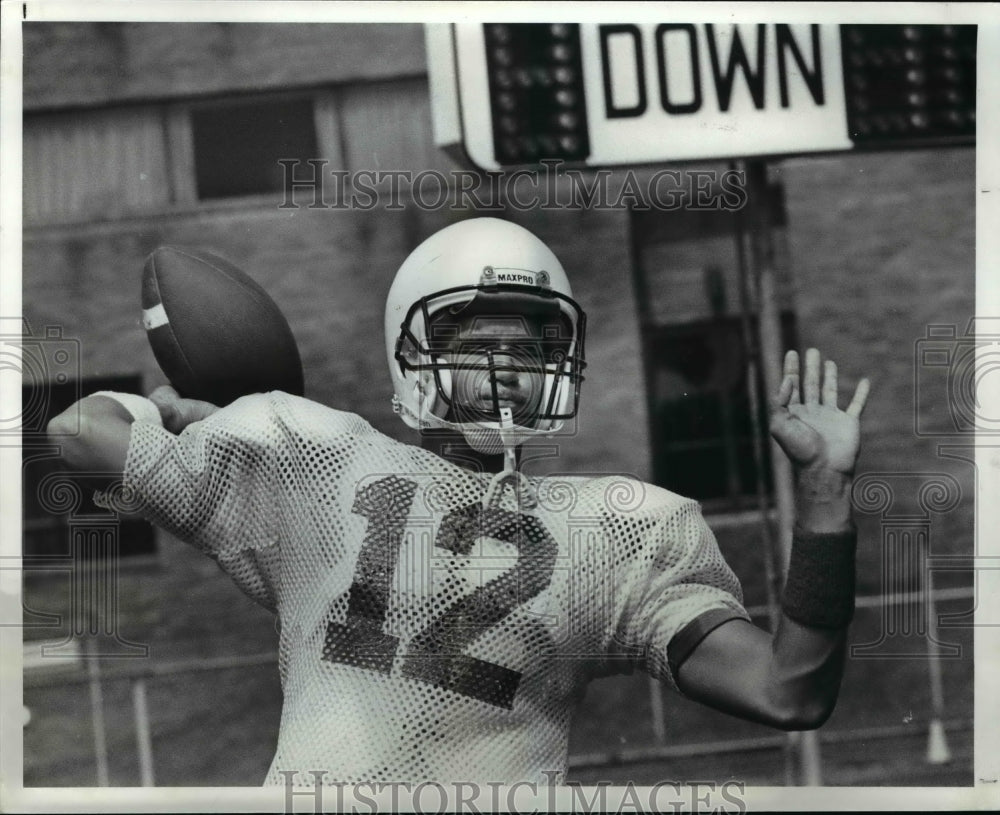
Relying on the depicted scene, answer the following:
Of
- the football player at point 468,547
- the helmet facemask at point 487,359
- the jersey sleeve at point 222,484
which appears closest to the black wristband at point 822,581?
the football player at point 468,547

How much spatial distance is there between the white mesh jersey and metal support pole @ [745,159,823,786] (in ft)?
2.03

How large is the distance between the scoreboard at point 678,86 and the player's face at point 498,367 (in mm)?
518

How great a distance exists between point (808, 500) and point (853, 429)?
0.16 metres

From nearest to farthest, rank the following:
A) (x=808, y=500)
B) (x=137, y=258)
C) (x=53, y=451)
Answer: (x=808, y=500), (x=53, y=451), (x=137, y=258)

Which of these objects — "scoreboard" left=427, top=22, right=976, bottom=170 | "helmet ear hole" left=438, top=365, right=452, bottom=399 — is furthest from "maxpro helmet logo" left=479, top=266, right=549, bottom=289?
"scoreboard" left=427, top=22, right=976, bottom=170

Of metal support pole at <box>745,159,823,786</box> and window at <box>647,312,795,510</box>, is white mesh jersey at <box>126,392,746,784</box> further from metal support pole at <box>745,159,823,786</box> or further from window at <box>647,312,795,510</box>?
metal support pole at <box>745,159,823,786</box>

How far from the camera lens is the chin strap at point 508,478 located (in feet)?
7.80

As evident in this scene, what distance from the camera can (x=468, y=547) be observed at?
7.69 feet

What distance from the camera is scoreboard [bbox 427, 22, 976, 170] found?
2768 millimetres

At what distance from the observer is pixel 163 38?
2.78 metres

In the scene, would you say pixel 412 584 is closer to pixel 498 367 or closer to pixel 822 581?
pixel 498 367

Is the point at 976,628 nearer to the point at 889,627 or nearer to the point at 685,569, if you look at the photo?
the point at 889,627

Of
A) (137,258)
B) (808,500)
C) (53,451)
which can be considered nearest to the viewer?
(808,500)

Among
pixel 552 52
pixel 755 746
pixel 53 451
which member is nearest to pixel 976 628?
pixel 755 746
